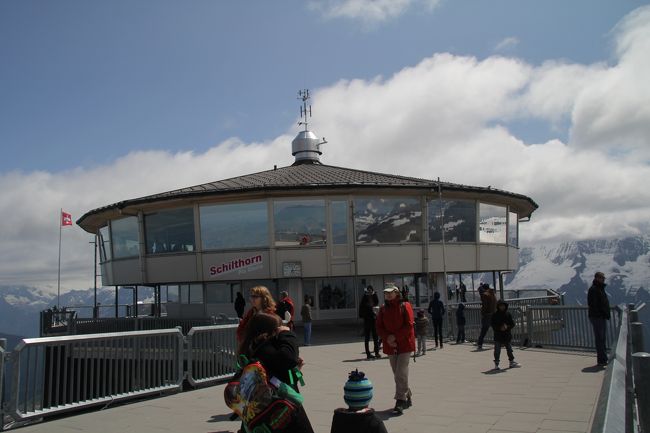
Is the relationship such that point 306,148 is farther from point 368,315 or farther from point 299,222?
point 368,315

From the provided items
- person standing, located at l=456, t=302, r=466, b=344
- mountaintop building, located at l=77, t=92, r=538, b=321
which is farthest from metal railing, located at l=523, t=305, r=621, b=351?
mountaintop building, located at l=77, t=92, r=538, b=321

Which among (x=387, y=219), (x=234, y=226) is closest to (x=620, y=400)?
(x=387, y=219)

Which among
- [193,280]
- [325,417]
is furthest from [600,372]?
[193,280]

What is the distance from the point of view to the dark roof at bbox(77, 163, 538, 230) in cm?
2377

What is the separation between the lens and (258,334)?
503cm

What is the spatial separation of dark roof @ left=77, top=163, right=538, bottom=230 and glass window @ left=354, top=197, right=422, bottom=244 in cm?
81

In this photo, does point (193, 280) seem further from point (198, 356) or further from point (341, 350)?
point (198, 356)

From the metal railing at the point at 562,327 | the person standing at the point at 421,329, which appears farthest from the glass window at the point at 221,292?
the metal railing at the point at 562,327

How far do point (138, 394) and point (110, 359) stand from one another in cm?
79

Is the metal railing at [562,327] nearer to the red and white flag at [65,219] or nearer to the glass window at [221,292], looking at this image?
the glass window at [221,292]

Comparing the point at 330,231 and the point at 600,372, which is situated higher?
the point at 330,231

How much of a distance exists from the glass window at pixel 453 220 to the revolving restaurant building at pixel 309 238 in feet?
0.15

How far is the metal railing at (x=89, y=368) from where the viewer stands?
8258mm

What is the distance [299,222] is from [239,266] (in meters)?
3.07
